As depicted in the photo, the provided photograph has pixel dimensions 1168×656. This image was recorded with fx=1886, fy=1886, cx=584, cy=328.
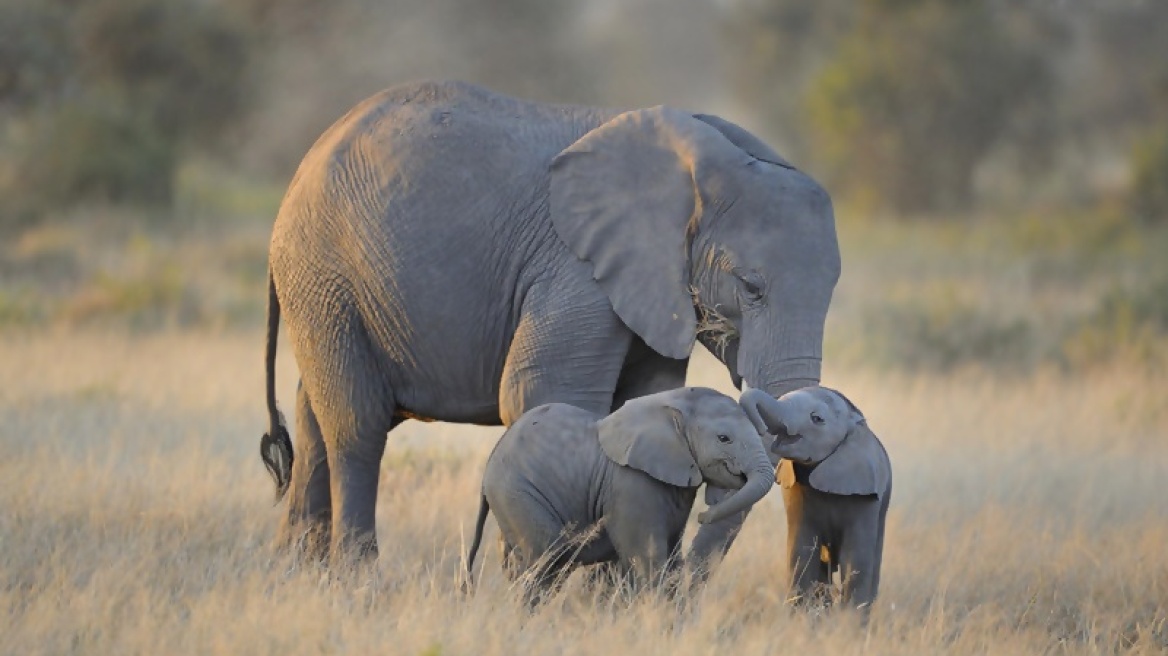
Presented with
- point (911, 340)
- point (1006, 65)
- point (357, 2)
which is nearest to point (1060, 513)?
point (911, 340)

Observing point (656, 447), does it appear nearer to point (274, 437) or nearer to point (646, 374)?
point (646, 374)

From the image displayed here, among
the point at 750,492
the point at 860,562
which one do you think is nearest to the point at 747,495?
the point at 750,492

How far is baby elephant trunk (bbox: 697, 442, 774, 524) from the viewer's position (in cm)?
593

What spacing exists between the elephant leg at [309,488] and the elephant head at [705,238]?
5.43 ft

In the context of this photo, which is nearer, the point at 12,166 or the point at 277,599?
the point at 277,599

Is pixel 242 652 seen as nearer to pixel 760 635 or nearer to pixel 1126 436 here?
pixel 760 635

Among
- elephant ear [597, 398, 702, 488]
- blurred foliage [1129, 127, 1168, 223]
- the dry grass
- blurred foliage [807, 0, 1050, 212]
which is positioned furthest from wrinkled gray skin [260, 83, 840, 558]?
blurred foliage [807, 0, 1050, 212]

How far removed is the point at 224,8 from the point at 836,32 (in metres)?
14.9

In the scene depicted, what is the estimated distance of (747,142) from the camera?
7.05 m

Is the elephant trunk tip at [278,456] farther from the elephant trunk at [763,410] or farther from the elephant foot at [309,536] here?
the elephant trunk at [763,410]

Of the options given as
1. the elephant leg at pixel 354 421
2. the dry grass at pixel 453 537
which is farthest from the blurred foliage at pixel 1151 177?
the elephant leg at pixel 354 421

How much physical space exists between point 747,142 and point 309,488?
2.42 meters

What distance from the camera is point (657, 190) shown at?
6953 mm

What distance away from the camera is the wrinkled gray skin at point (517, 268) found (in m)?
6.73
